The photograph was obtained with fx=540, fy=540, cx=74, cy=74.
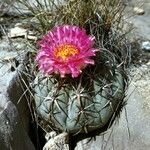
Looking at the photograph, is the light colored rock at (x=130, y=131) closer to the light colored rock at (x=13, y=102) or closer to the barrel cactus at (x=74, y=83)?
the barrel cactus at (x=74, y=83)

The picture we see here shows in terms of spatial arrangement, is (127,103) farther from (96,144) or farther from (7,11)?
(7,11)

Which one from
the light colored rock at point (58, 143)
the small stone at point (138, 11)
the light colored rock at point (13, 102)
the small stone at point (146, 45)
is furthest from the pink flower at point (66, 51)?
the small stone at point (138, 11)

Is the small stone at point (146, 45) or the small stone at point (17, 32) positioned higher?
the small stone at point (17, 32)

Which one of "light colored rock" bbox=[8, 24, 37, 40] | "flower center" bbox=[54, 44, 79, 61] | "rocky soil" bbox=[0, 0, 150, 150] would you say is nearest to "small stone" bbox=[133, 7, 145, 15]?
"rocky soil" bbox=[0, 0, 150, 150]

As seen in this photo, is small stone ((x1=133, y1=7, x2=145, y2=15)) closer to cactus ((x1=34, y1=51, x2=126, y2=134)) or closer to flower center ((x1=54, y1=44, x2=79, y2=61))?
cactus ((x1=34, y1=51, x2=126, y2=134))

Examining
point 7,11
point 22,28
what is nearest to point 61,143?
point 22,28

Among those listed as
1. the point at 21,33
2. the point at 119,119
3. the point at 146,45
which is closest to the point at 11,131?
the point at 119,119

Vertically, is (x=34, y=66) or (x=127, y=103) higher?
(x=34, y=66)

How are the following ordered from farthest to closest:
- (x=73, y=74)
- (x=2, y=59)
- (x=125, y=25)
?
1. (x=125, y=25)
2. (x=2, y=59)
3. (x=73, y=74)
